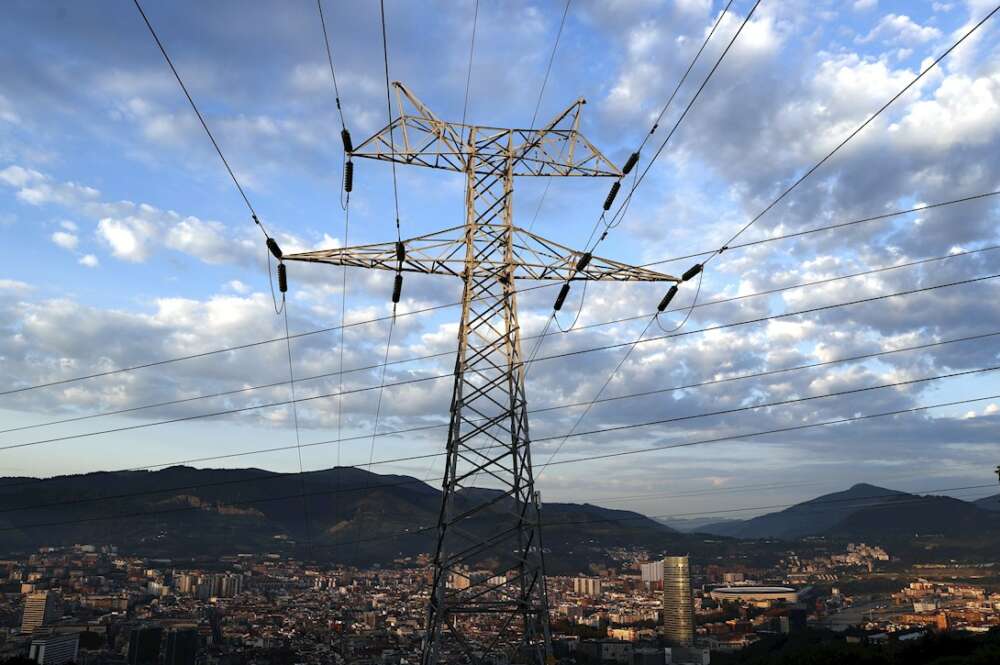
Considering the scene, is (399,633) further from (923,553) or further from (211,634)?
(923,553)

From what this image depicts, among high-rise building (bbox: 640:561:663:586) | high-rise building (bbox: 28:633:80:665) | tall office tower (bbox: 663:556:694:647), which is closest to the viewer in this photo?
high-rise building (bbox: 28:633:80:665)

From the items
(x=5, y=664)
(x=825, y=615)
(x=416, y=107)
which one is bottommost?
(x=825, y=615)

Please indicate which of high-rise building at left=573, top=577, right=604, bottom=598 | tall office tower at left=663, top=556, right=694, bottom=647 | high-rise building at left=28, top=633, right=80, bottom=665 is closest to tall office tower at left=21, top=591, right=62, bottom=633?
high-rise building at left=28, top=633, right=80, bottom=665

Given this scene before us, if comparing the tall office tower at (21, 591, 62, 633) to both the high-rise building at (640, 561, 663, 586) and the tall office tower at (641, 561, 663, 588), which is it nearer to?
the tall office tower at (641, 561, 663, 588)

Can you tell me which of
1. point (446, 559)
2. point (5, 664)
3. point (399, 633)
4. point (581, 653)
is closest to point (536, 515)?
point (446, 559)

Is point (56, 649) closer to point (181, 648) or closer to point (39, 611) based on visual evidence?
point (181, 648)

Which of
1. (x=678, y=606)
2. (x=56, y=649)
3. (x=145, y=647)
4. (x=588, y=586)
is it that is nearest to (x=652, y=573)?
(x=588, y=586)
